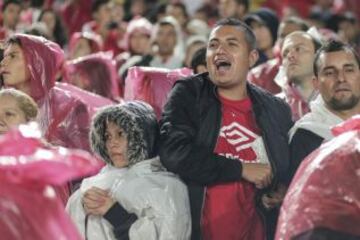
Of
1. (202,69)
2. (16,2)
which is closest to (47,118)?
(202,69)

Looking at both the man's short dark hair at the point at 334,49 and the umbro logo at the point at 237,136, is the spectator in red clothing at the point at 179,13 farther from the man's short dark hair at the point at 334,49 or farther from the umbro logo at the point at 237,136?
the umbro logo at the point at 237,136

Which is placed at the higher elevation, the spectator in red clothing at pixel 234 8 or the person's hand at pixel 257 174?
the person's hand at pixel 257 174

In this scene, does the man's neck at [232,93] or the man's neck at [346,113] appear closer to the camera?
the man's neck at [232,93]

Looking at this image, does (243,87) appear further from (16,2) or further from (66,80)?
(16,2)

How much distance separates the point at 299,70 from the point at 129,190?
2.03 metres

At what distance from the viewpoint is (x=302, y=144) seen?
6.18m

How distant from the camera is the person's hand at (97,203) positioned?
592cm

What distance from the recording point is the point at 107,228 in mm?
5922

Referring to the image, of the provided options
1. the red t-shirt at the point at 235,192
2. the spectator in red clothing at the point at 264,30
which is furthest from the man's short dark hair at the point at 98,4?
the red t-shirt at the point at 235,192

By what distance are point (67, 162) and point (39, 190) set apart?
0.45 feet

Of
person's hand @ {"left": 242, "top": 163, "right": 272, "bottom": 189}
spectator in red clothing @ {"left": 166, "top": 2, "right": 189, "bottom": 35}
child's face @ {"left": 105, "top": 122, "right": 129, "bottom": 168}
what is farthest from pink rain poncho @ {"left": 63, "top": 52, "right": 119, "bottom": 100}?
spectator in red clothing @ {"left": 166, "top": 2, "right": 189, "bottom": 35}

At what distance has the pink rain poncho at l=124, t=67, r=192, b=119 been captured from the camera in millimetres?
7059

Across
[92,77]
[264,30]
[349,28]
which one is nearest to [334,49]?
[92,77]

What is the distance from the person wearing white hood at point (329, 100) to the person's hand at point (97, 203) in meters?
0.93
